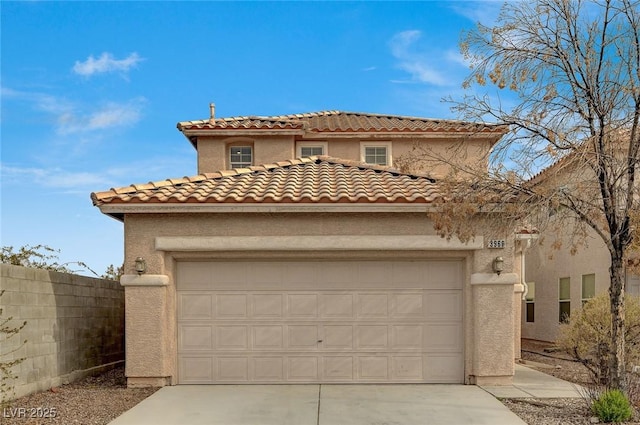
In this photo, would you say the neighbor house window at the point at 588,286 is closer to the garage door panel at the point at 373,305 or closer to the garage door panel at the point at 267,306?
the garage door panel at the point at 373,305

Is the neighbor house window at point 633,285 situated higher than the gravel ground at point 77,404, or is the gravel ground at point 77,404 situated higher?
the neighbor house window at point 633,285

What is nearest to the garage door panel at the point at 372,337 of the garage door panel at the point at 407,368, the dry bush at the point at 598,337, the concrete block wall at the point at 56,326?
the garage door panel at the point at 407,368

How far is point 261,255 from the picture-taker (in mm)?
10844

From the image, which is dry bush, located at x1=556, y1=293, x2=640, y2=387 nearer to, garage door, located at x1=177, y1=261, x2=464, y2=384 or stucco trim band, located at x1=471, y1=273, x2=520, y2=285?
stucco trim band, located at x1=471, y1=273, x2=520, y2=285

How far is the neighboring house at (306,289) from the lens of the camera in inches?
416

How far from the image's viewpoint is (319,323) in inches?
429

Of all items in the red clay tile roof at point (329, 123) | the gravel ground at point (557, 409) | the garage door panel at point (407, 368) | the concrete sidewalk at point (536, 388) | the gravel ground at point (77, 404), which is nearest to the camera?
the gravel ground at point (557, 409)

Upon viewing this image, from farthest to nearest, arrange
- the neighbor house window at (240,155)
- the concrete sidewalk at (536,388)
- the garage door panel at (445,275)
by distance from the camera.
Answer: the neighbor house window at (240,155), the garage door panel at (445,275), the concrete sidewalk at (536,388)

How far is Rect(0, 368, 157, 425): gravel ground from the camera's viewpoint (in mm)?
8367

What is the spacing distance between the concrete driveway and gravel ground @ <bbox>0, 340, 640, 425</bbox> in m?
0.29

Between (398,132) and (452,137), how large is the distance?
153 centimetres

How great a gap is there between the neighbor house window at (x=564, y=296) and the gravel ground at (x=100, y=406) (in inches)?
296

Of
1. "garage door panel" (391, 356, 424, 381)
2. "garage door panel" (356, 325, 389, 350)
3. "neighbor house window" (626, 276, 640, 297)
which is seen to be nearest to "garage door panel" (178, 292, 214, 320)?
"garage door panel" (356, 325, 389, 350)

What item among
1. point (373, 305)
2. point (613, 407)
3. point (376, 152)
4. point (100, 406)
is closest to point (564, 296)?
point (376, 152)
